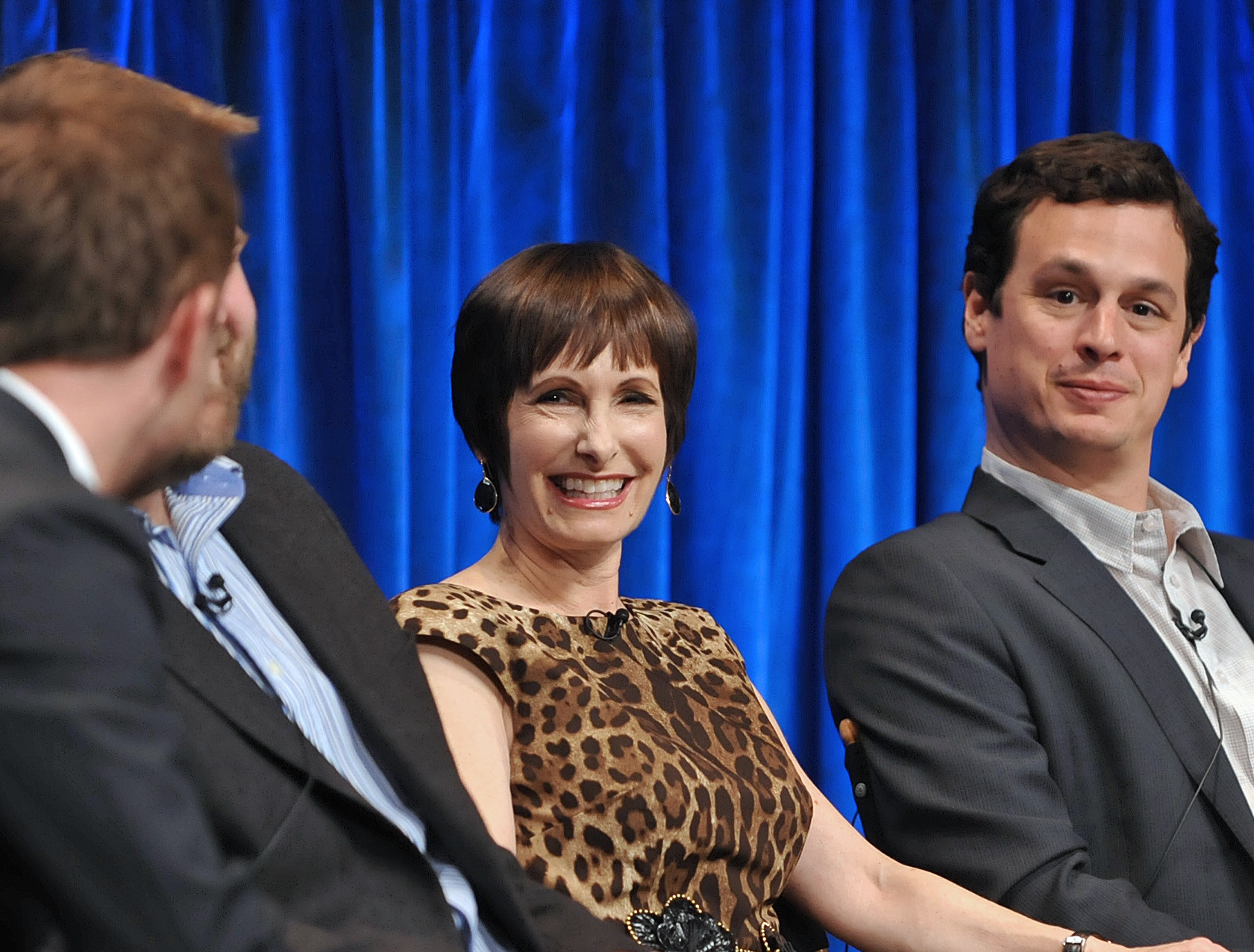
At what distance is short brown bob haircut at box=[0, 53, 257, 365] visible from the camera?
2.55ft

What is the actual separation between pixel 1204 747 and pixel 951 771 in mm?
363

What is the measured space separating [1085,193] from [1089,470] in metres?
0.43

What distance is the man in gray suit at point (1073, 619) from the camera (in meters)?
1.70

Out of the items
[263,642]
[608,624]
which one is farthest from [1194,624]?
[263,642]

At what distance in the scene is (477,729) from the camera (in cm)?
150

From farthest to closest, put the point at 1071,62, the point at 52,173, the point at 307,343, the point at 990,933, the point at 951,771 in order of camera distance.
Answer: the point at 1071,62 < the point at 307,343 < the point at 951,771 < the point at 990,933 < the point at 52,173

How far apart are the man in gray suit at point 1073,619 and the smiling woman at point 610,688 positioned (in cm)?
11

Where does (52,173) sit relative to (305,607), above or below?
above

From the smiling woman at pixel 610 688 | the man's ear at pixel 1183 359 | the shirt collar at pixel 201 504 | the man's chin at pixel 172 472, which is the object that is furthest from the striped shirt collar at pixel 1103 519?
the man's chin at pixel 172 472

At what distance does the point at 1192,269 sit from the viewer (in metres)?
2.11

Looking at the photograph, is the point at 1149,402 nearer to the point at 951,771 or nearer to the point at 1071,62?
the point at 951,771

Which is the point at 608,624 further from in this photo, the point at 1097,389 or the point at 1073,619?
the point at 1097,389

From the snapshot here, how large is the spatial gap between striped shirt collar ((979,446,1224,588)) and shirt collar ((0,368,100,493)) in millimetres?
1542

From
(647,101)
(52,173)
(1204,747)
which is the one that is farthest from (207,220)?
(647,101)
